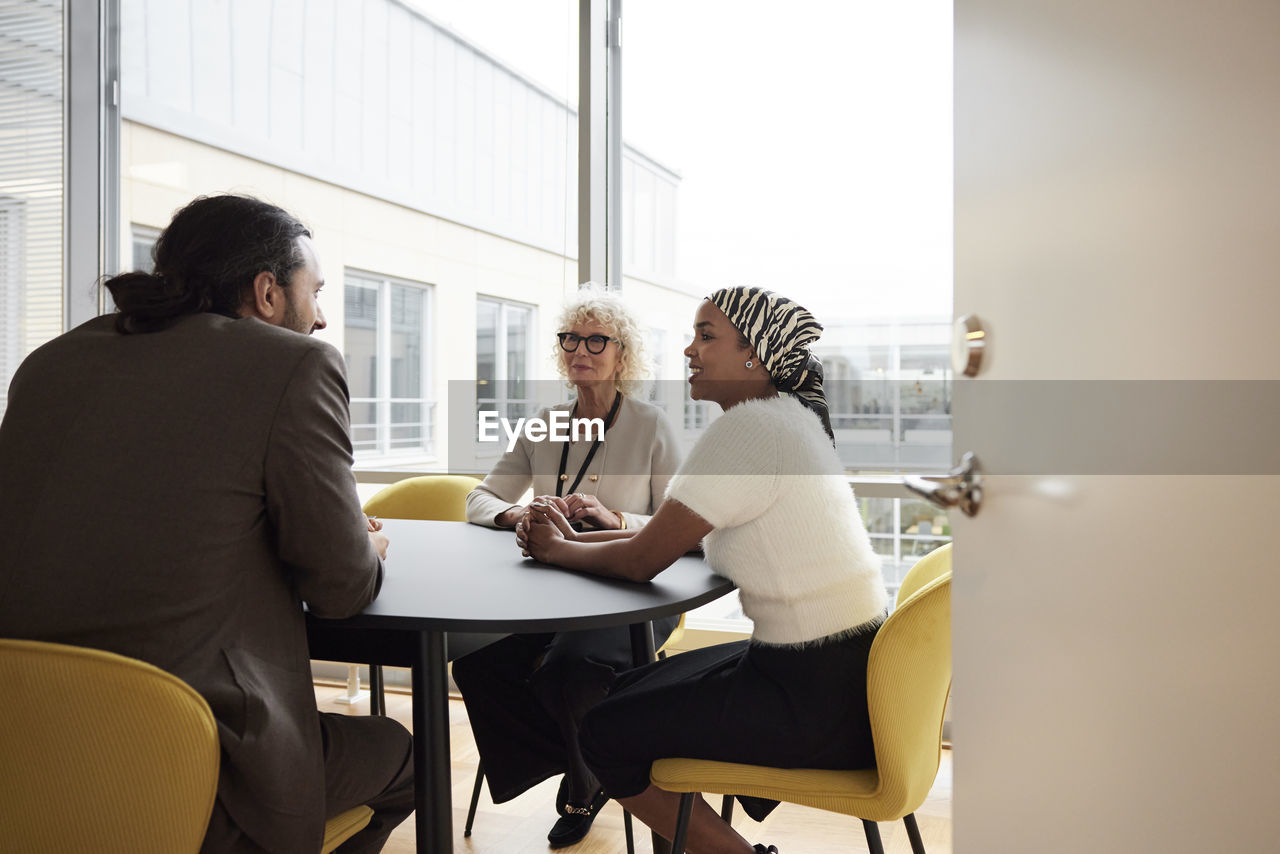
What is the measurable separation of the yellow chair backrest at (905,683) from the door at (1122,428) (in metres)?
0.46

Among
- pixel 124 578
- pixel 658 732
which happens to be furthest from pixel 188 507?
pixel 658 732

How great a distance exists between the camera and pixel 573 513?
2.13 m

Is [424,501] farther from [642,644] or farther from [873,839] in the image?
[873,839]

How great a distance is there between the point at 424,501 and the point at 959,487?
2.29m

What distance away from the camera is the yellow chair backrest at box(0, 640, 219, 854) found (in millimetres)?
1060

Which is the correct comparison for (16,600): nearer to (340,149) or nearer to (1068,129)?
(1068,129)

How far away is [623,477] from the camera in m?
2.52

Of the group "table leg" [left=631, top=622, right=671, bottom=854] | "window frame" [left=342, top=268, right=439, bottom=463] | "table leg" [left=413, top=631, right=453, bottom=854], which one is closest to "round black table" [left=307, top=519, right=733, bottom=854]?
"table leg" [left=413, top=631, right=453, bottom=854]

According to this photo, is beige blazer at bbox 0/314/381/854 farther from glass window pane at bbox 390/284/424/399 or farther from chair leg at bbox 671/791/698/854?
glass window pane at bbox 390/284/424/399

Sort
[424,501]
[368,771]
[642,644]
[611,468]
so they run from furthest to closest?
1. [424,501]
2. [611,468]
3. [642,644]
4. [368,771]

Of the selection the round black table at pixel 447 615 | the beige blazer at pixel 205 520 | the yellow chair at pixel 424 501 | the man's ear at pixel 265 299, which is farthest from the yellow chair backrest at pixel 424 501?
the beige blazer at pixel 205 520

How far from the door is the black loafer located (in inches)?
62.6

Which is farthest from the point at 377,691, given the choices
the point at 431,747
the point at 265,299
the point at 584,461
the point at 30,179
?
the point at 30,179

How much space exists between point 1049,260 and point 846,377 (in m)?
2.34
